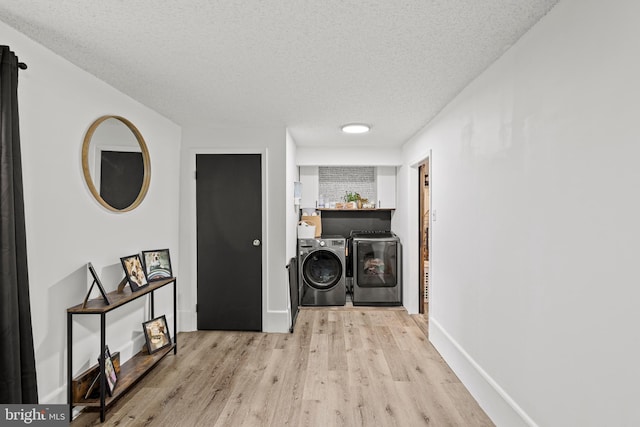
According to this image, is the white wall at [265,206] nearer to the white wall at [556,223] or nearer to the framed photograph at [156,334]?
the framed photograph at [156,334]

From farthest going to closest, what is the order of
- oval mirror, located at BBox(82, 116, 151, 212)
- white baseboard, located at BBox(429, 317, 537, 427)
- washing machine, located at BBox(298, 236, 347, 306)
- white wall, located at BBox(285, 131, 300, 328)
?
washing machine, located at BBox(298, 236, 347, 306) → white wall, located at BBox(285, 131, 300, 328) → oval mirror, located at BBox(82, 116, 151, 212) → white baseboard, located at BBox(429, 317, 537, 427)

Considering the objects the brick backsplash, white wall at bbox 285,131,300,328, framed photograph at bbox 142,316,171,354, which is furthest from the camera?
the brick backsplash

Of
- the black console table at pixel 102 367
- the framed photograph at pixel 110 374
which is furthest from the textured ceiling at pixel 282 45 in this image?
the framed photograph at pixel 110 374

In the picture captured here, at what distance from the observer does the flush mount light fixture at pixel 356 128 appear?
3888mm

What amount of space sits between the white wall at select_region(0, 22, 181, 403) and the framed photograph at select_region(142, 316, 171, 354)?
150 mm

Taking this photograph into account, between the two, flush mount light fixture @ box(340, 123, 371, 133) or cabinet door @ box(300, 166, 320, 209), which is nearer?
flush mount light fixture @ box(340, 123, 371, 133)

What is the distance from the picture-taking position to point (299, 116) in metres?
3.57

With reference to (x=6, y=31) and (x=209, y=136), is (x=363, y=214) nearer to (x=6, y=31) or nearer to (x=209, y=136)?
(x=209, y=136)

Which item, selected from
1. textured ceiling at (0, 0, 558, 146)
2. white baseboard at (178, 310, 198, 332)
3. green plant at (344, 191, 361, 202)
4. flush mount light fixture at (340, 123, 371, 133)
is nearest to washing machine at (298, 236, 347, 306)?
green plant at (344, 191, 361, 202)

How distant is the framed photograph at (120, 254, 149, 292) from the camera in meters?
2.72

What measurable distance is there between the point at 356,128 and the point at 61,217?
282 centimetres

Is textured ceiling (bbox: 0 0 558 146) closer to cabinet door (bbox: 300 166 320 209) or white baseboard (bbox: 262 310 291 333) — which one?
white baseboard (bbox: 262 310 291 333)

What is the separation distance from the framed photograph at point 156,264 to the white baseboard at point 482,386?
103 inches

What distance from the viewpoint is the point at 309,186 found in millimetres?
5727
